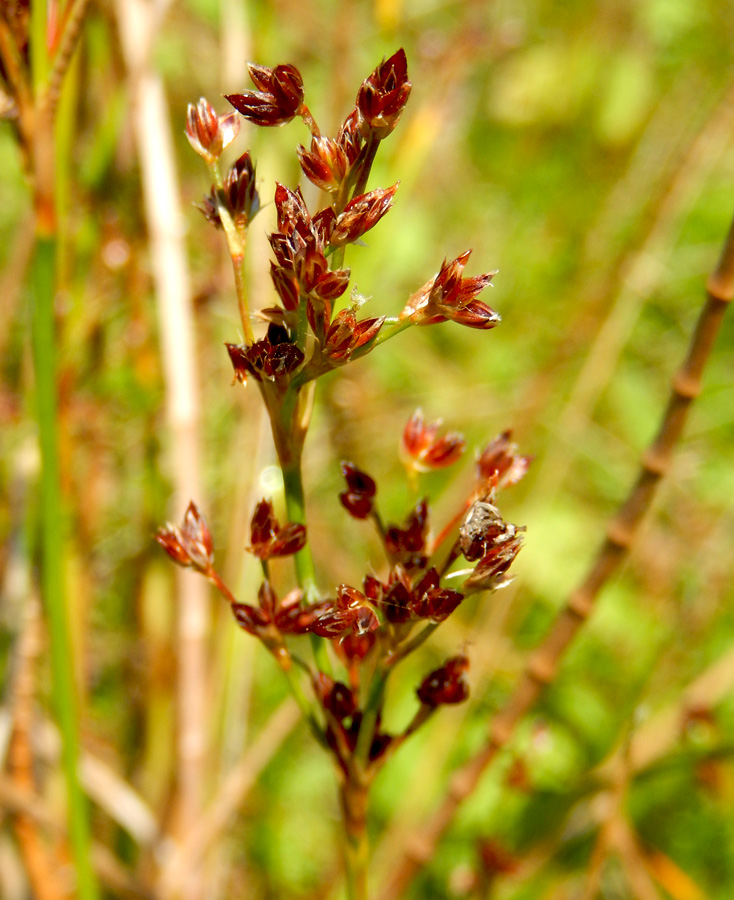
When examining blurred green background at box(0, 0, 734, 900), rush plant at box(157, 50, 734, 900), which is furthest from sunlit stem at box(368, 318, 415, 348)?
blurred green background at box(0, 0, 734, 900)

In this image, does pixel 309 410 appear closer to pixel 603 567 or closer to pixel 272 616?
pixel 272 616

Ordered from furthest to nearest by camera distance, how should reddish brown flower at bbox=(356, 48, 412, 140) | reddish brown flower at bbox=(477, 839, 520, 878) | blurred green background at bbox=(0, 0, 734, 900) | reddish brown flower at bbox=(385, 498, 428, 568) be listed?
blurred green background at bbox=(0, 0, 734, 900) → reddish brown flower at bbox=(477, 839, 520, 878) → reddish brown flower at bbox=(385, 498, 428, 568) → reddish brown flower at bbox=(356, 48, 412, 140)

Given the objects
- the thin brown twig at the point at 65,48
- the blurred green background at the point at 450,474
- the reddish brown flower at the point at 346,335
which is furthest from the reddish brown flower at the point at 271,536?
the blurred green background at the point at 450,474

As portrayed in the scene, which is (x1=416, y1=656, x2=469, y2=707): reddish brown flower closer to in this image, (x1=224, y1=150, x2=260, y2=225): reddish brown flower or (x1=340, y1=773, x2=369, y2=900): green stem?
(x1=340, y1=773, x2=369, y2=900): green stem

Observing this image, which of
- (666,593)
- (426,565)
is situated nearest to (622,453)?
(666,593)

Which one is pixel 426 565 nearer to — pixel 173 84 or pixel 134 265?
pixel 134 265

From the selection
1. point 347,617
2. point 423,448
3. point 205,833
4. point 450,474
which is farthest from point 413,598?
point 450,474

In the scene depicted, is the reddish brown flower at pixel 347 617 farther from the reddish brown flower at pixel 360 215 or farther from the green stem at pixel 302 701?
the reddish brown flower at pixel 360 215
